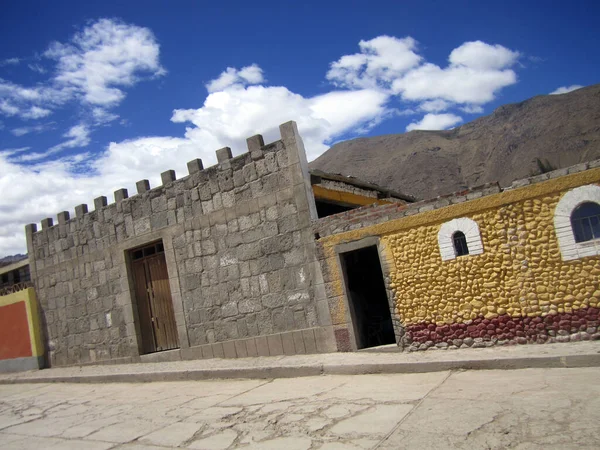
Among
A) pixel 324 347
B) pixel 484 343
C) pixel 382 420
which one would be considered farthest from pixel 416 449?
pixel 324 347

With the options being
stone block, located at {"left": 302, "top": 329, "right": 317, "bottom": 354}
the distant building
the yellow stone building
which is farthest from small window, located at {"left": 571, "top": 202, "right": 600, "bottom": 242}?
the distant building

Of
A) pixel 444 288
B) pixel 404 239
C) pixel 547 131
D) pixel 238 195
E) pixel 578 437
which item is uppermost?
pixel 547 131

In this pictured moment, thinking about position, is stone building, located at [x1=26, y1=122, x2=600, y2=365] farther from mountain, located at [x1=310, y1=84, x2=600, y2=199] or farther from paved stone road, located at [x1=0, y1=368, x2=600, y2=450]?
mountain, located at [x1=310, y1=84, x2=600, y2=199]

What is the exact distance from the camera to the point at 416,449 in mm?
3676

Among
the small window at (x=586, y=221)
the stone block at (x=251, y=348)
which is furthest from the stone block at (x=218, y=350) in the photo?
the small window at (x=586, y=221)

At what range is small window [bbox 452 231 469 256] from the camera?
716cm

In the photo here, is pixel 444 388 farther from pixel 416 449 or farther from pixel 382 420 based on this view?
pixel 416 449

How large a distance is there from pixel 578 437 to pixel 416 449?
3.62 ft

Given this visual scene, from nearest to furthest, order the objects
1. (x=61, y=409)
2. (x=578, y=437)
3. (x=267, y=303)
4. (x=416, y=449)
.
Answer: (x=578, y=437), (x=416, y=449), (x=61, y=409), (x=267, y=303)

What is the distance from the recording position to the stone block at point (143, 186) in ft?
36.3

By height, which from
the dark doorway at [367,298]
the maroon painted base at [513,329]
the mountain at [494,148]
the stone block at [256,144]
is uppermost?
the mountain at [494,148]

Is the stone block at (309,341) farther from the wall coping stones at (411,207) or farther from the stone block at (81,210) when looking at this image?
the stone block at (81,210)

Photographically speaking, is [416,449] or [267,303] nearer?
[416,449]

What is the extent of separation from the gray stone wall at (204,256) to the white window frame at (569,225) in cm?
378
